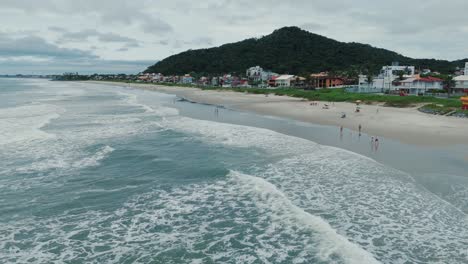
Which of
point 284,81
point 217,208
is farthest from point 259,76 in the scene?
point 217,208

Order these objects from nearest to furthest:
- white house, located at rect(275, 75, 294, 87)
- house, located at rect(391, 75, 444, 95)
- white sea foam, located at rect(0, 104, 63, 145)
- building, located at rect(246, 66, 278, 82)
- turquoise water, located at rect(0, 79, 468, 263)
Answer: turquoise water, located at rect(0, 79, 468, 263) → white sea foam, located at rect(0, 104, 63, 145) → house, located at rect(391, 75, 444, 95) → white house, located at rect(275, 75, 294, 87) → building, located at rect(246, 66, 278, 82)

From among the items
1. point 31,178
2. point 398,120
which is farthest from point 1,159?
point 398,120

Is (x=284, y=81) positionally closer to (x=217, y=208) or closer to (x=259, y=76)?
(x=259, y=76)

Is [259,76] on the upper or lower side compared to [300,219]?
upper

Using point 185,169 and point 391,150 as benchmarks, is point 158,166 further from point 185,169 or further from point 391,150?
point 391,150

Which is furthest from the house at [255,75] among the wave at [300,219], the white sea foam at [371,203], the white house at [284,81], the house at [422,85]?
the wave at [300,219]

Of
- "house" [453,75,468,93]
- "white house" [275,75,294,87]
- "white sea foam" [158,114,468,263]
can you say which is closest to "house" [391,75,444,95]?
"house" [453,75,468,93]

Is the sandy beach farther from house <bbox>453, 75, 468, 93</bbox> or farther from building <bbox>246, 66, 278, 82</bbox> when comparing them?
building <bbox>246, 66, 278, 82</bbox>

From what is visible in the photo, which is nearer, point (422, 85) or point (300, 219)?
point (300, 219)

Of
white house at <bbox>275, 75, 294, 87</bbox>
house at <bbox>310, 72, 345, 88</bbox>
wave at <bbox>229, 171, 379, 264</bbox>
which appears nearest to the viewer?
wave at <bbox>229, 171, 379, 264</bbox>
